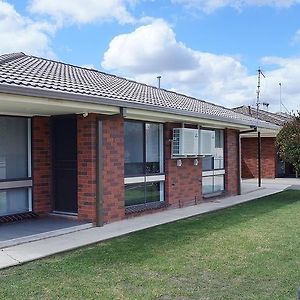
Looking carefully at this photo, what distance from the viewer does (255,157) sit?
2664cm

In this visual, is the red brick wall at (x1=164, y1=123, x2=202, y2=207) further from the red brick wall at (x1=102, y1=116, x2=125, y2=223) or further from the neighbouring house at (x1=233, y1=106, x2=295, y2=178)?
the neighbouring house at (x1=233, y1=106, x2=295, y2=178)

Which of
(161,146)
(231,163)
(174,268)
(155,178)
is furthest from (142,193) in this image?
(231,163)

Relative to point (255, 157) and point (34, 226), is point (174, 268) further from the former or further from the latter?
point (255, 157)

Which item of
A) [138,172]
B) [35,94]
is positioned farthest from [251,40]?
[35,94]

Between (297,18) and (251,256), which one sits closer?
(251,256)

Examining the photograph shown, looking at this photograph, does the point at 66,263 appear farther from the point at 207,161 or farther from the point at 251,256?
the point at 207,161

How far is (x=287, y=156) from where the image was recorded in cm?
1531

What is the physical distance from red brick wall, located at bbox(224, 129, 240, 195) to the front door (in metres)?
7.37

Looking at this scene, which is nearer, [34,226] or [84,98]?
[84,98]

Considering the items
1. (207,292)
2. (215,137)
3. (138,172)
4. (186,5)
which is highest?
(186,5)

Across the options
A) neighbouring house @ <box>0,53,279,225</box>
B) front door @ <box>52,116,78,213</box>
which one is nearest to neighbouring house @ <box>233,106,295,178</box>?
neighbouring house @ <box>0,53,279,225</box>

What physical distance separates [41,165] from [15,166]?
0.65m

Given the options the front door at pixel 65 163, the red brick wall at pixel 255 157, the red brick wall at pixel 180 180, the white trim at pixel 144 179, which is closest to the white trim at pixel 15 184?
the front door at pixel 65 163

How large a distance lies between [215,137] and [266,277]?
991cm
